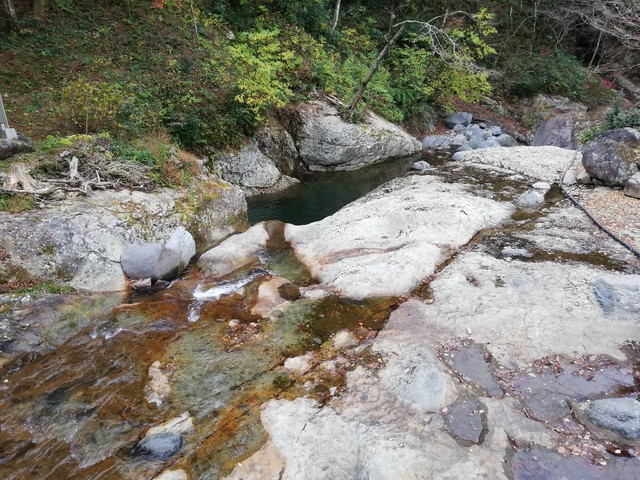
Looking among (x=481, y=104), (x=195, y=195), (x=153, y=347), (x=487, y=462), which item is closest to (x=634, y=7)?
(x=481, y=104)

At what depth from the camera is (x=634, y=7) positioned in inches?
619

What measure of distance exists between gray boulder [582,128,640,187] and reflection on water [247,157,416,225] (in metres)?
6.30

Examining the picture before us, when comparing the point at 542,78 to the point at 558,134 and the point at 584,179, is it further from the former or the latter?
the point at 584,179

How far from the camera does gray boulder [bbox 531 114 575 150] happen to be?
1889cm

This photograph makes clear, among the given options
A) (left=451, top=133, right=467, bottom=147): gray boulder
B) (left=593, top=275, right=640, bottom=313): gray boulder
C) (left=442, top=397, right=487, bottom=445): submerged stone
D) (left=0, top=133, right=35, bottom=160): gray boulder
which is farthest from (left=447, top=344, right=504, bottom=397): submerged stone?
(left=451, top=133, right=467, bottom=147): gray boulder

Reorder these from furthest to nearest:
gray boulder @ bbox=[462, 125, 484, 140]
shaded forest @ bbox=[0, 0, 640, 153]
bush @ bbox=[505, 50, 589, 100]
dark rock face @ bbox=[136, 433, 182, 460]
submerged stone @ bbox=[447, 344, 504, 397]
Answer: bush @ bbox=[505, 50, 589, 100], gray boulder @ bbox=[462, 125, 484, 140], shaded forest @ bbox=[0, 0, 640, 153], submerged stone @ bbox=[447, 344, 504, 397], dark rock face @ bbox=[136, 433, 182, 460]

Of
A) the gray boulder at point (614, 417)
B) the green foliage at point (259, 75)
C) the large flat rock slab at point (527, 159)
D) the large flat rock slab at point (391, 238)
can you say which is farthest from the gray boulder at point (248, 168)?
the gray boulder at point (614, 417)

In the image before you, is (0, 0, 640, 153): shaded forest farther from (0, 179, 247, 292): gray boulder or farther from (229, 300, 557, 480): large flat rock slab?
(229, 300, 557, 480): large flat rock slab

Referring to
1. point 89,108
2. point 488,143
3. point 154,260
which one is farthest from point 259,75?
point 488,143

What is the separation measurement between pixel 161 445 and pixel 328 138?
41.8 ft

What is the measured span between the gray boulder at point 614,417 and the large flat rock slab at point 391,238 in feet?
9.88

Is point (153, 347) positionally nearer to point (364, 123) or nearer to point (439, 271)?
point (439, 271)

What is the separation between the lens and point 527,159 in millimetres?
14461

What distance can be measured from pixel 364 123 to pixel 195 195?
9153mm
